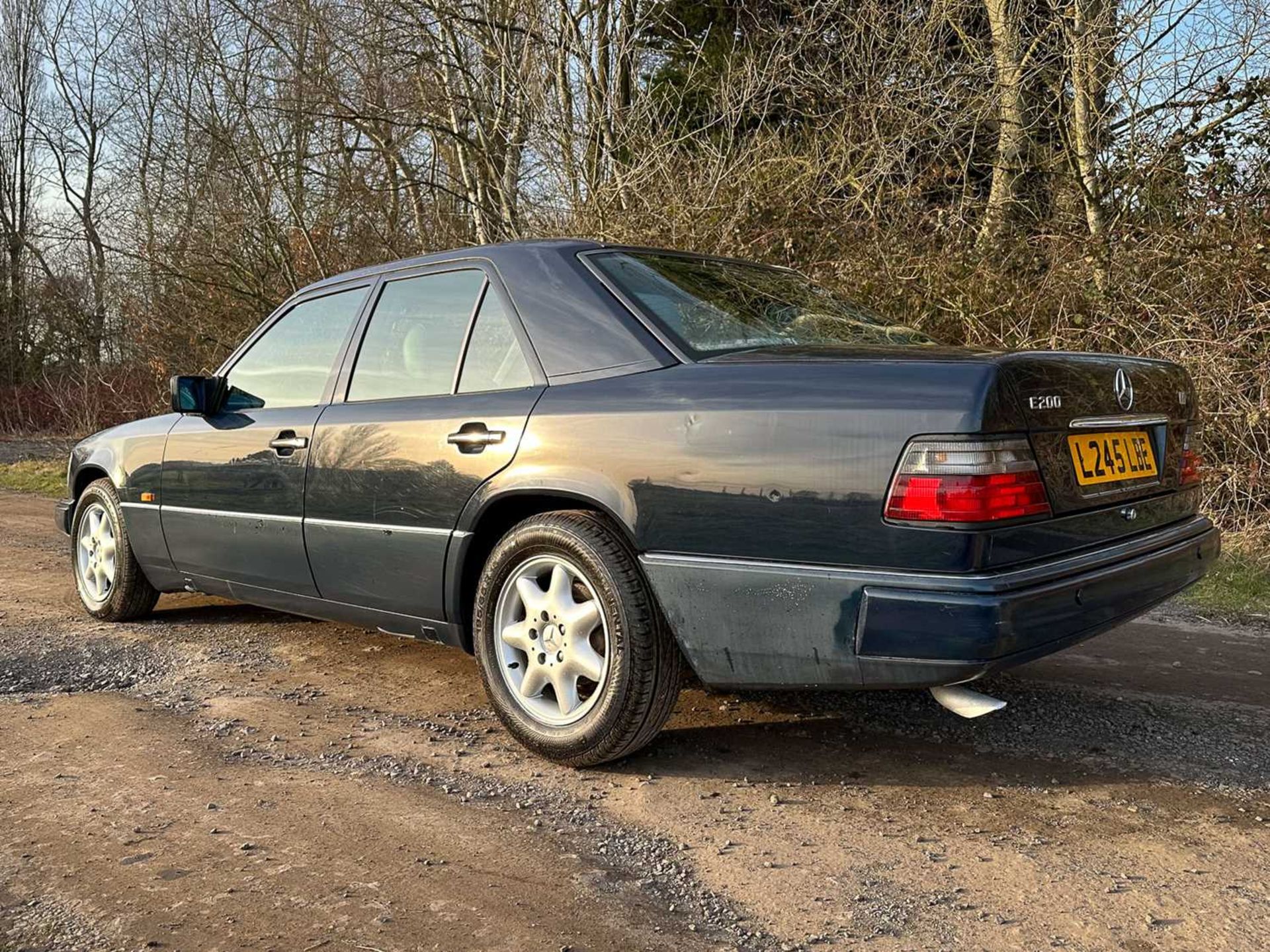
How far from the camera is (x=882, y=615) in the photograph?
2.42m

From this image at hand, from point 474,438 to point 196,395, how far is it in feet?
5.68

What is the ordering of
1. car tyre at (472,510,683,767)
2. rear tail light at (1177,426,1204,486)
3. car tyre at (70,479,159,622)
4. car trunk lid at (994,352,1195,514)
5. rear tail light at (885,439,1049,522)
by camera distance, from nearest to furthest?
1. rear tail light at (885,439,1049,522)
2. car trunk lid at (994,352,1195,514)
3. car tyre at (472,510,683,767)
4. rear tail light at (1177,426,1204,486)
5. car tyre at (70,479,159,622)

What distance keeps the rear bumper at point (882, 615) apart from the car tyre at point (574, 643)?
123 millimetres

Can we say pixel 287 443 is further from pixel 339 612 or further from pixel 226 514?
pixel 339 612

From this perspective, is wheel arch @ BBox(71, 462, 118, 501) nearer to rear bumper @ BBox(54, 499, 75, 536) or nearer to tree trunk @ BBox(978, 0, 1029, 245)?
rear bumper @ BBox(54, 499, 75, 536)

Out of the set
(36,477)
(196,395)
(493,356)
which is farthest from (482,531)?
(36,477)

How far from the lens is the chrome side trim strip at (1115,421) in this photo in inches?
105

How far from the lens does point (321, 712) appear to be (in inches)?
139

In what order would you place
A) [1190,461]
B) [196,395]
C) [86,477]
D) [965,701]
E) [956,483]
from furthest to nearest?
[86,477] < [196,395] < [1190,461] < [965,701] < [956,483]

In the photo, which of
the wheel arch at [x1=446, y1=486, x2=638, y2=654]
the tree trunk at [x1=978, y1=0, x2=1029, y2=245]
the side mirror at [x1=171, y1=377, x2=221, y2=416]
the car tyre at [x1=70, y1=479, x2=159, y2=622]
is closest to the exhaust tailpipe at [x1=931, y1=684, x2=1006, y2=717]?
the wheel arch at [x1=446, y1=486, x2=638, y2=654]

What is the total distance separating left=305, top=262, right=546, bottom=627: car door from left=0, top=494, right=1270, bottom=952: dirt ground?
0.53 m

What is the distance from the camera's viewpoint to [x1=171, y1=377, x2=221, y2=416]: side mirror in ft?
13.9

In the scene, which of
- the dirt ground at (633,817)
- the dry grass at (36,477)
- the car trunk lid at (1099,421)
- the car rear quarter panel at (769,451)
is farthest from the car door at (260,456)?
the dry grass at (36,477)

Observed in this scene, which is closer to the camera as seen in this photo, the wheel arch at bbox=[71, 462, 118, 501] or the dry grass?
the wheel arch at bbox=[71, 462, 118, 501]
